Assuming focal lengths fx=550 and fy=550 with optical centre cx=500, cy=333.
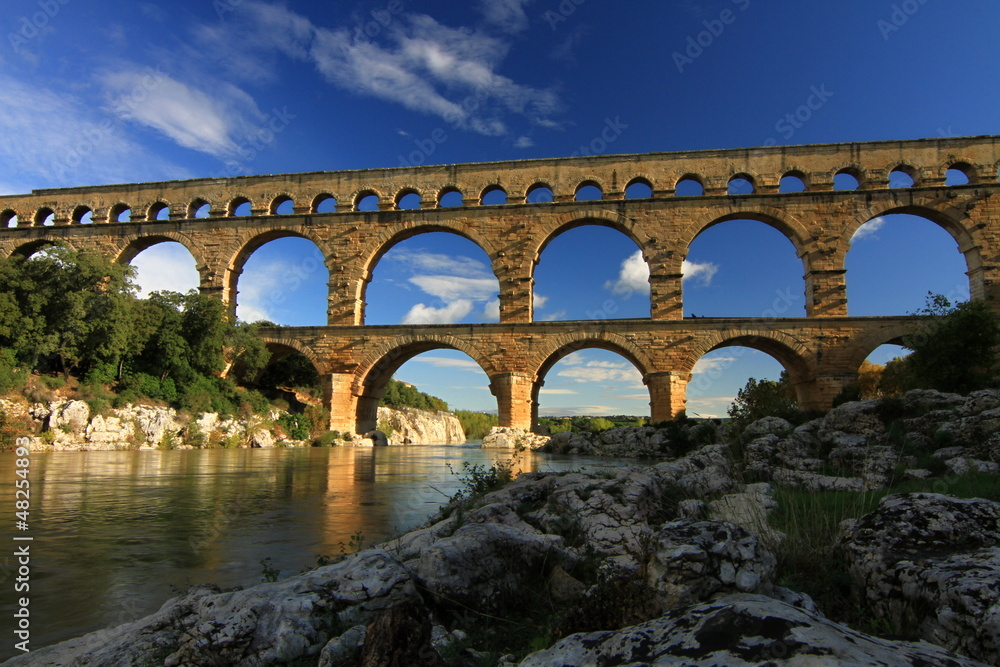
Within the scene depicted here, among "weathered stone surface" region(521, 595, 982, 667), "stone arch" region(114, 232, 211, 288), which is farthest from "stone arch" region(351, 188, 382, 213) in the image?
"weathered stone surface" region(521, 595, 982, 667)

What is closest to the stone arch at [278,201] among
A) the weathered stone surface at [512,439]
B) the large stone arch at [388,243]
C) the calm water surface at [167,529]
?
the large stone arch at [388,243]

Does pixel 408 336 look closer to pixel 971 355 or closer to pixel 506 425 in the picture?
pixel 506 425

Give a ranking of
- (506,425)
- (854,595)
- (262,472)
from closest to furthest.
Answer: (854,595) → (262,472) → (506,425)

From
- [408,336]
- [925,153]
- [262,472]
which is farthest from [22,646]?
[925,153]

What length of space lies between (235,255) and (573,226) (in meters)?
14.3

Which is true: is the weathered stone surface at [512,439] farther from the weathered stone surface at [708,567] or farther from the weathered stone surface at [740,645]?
the weathered stone surface at [740,645]

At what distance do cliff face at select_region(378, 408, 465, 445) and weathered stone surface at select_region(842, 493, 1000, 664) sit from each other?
29850mm

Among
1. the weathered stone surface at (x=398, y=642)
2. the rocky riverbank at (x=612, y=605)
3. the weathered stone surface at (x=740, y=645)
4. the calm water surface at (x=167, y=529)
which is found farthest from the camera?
the calm water surface at (x=167, y=529)

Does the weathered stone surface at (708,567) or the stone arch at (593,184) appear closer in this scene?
the weathered stone surface at (708,567)

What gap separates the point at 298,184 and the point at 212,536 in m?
22.3

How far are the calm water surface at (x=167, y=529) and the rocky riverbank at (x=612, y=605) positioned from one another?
0.74 meters

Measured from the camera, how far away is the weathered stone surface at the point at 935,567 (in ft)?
5.26

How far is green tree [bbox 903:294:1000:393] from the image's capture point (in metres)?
13.5

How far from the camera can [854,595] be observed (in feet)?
7.22
